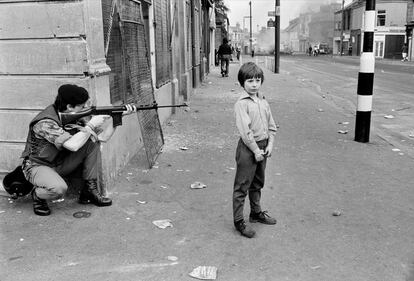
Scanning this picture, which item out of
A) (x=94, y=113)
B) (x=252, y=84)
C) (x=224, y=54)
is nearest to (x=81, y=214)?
(x=94, y=113)

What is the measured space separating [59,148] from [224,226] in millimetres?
1625

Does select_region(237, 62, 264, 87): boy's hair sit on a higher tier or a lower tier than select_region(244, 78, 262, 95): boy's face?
higher

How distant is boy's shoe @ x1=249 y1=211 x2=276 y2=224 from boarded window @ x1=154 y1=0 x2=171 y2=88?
4531mm

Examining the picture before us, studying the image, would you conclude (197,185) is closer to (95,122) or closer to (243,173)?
(243,173)

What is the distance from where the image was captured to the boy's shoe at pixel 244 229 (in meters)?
3.82

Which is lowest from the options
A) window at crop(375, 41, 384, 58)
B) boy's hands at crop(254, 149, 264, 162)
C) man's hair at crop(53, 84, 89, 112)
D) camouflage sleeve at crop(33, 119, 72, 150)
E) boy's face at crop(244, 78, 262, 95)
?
window at crop(375, 41, 384, 58)

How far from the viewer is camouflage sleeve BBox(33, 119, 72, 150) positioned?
4016 mm

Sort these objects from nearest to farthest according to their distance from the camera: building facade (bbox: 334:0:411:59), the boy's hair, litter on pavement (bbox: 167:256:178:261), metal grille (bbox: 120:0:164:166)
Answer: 1. litter on pavement (bbox: 167:256:178:261)
2. the boy's hair
3. metal grille (bbox: 120:0:164:166)
4. building facade (bbox: 334:0:411:59)

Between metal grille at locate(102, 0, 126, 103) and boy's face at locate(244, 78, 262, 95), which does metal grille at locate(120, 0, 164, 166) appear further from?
boy's face at locate(244, 78, 262, 95)

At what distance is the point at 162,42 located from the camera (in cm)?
895

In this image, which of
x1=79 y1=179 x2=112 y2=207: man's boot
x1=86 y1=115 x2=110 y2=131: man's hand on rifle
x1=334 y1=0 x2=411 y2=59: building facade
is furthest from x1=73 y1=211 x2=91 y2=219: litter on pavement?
x1=334 y1=0 x2=411 y2=59: building facade

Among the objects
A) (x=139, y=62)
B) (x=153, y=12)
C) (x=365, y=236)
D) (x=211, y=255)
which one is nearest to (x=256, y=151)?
(x=211, y=255)

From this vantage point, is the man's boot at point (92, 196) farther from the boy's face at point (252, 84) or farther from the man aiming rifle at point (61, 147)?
the boy's face at point (252, 84)

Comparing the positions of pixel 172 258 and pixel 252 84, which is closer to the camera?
pixel 172 258
